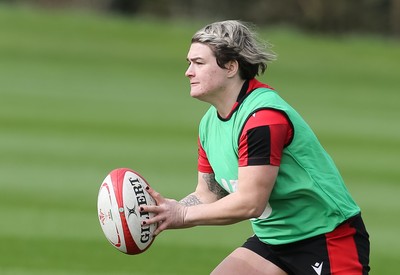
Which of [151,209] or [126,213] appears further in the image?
[126,213]

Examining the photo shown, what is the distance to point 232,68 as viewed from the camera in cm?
660

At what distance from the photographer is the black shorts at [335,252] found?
6.71 m

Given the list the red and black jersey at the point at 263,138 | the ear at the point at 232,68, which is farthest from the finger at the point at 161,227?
the ear at the point at 232,68

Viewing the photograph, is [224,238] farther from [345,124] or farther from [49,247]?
[345,124]

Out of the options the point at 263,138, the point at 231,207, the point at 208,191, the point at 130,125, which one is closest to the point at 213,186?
the point at 208,191

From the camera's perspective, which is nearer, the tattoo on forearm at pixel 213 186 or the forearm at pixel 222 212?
the forearm at pixel 222 212

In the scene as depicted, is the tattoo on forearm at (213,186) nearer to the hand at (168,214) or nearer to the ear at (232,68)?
the hand at (168,214)

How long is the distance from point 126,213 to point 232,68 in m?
1.08

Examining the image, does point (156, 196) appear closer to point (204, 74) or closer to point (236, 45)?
point (204, 74)

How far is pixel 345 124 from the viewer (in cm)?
2111

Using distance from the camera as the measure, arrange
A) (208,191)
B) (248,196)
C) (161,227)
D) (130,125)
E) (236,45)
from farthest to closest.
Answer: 1. (130,125)
2. (208,191)
3. (161,227)
4. (236,45)
5. (248,196)

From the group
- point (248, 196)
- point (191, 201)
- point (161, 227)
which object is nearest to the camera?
point (248, 196)

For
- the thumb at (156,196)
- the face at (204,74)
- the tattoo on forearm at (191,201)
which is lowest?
the tattoo on forearm at (191,201)

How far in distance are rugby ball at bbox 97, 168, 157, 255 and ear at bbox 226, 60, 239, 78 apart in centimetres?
87
